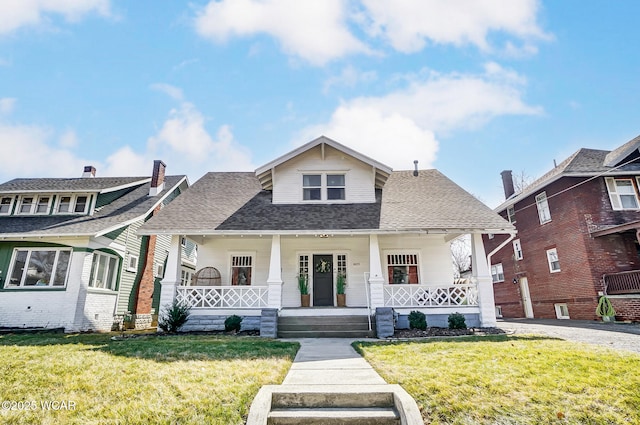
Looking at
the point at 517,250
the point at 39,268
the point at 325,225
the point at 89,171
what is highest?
the point at 89,171

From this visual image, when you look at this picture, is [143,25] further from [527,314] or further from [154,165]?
[527,314]

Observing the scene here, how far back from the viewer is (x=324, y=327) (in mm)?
10477

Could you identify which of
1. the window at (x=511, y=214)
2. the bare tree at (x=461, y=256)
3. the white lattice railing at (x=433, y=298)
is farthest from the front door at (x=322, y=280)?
the bare tree at (x=461, y=256)

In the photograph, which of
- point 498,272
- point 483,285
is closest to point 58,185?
point 483,285

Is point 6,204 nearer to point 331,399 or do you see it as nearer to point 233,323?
point 233,323

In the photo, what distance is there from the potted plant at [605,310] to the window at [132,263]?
2059 cm

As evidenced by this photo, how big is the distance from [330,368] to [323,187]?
8841 millimetres

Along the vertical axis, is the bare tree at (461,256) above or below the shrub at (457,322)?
above

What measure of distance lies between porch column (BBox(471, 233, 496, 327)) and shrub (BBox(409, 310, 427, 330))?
2.12m

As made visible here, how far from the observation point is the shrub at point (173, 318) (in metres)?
10.7

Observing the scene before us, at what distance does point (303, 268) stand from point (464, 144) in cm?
839

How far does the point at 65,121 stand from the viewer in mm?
10586

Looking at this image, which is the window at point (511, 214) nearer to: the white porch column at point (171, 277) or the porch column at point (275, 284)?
the porch column at point (275, 284)

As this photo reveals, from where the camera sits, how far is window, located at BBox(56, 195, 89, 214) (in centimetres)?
1473
